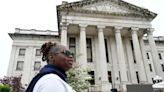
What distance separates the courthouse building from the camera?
24.0 m

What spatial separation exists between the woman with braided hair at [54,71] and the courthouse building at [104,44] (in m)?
20.1

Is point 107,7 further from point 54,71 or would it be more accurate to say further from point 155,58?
point 54,71

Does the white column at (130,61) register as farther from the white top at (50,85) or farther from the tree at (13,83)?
the white top at (50,85)

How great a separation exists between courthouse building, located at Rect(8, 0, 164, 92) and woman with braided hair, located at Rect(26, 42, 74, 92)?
20.1 meters

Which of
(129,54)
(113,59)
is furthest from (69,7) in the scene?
(129,54)

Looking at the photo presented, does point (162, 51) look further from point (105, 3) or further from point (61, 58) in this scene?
point (61, 58)

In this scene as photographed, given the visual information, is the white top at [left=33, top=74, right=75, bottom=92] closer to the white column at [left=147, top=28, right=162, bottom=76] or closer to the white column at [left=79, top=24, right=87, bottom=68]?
the white column at [left=79, top=24, right=87, bottom=68]

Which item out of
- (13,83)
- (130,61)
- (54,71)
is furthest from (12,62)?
(54,71)

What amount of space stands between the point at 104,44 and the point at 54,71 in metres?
25.4

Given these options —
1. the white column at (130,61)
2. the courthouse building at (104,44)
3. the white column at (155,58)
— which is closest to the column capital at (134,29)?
the courthouse building at (104,44)

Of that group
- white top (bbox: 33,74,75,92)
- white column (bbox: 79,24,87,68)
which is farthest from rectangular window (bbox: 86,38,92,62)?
white top (bbox: 33,74,75,92)

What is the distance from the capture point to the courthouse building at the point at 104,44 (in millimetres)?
24047

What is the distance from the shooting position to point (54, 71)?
1.65 m

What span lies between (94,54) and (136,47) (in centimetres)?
729
